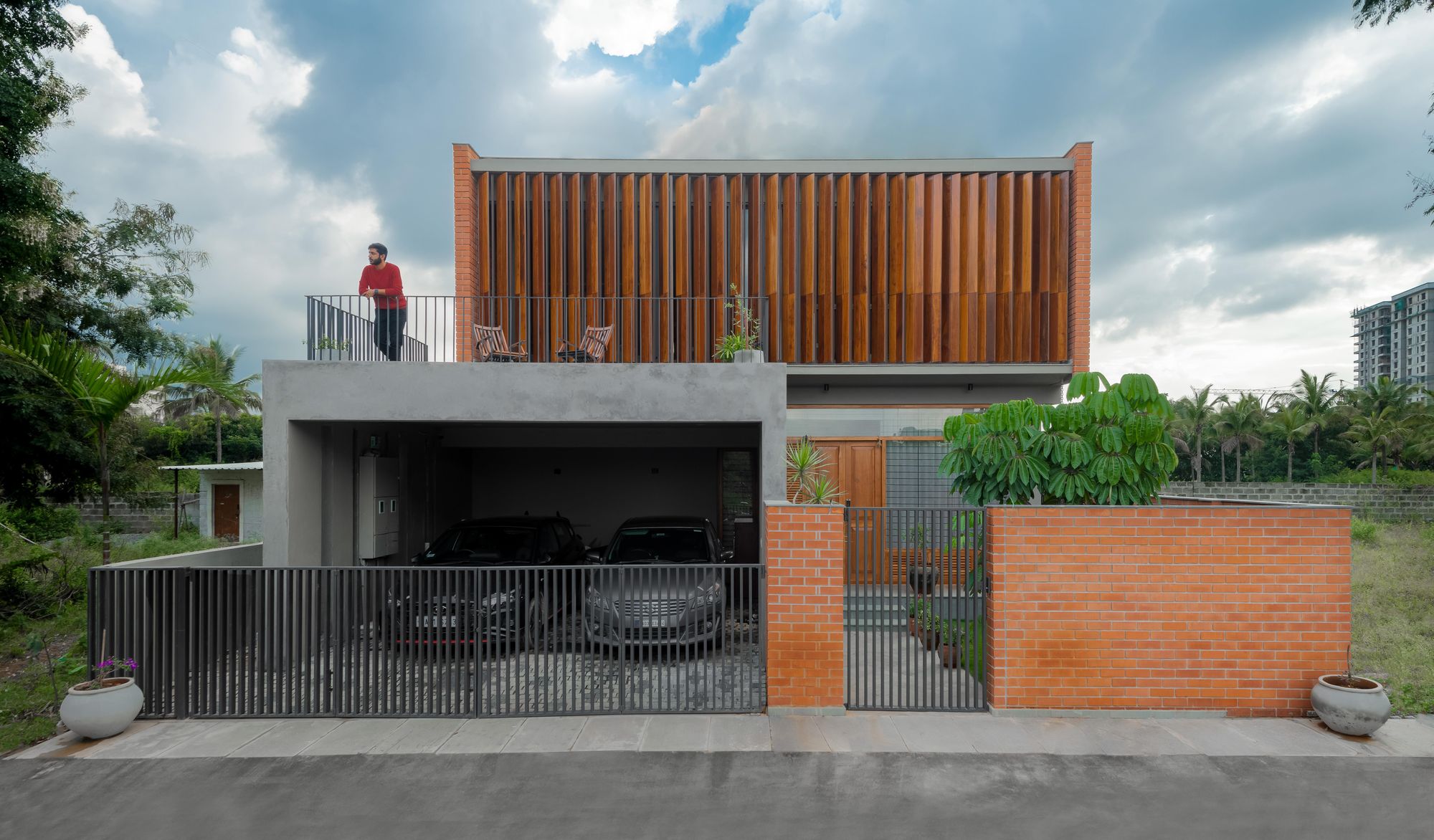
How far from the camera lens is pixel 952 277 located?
1258 cm

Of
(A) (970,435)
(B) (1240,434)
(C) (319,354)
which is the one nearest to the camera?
(A) (970,435)

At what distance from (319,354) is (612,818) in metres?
6.54

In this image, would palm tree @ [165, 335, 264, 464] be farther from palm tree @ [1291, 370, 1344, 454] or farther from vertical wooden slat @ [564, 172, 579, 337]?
palm tree @ [1291, 370, 1344, 454]

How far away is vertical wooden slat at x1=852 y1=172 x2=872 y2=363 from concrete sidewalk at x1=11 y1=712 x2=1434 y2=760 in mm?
7250

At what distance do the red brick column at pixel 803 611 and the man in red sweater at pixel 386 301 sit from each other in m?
5.52

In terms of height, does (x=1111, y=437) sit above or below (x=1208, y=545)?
above

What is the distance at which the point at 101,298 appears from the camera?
47.2 feet

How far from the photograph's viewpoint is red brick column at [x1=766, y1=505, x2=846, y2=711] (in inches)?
247

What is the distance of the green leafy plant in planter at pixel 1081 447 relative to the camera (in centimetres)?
716

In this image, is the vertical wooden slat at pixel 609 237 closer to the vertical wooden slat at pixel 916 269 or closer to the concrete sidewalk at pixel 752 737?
the vertical wooden slat at pixel 916 269

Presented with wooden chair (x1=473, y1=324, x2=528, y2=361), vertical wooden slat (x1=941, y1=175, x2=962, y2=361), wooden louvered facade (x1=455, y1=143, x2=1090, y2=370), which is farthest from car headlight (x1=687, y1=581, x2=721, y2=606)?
vertical wooden slat (x1=941, y1=175, x2=962, y2=361)

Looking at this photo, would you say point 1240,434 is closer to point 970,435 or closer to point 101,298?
point 970,435

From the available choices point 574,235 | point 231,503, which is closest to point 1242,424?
point 574,235

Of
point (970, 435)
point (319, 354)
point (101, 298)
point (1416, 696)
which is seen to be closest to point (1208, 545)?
point (970, 435)
